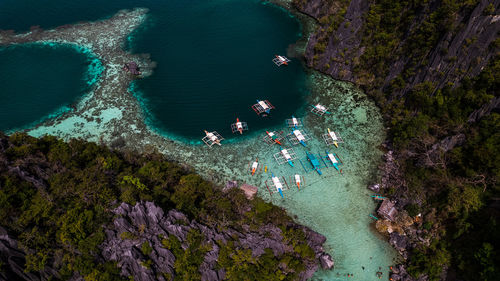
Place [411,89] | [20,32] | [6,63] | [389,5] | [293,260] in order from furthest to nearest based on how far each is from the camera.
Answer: [20,32] → [6,63] → [389,5] → [411,89] → [293,260]

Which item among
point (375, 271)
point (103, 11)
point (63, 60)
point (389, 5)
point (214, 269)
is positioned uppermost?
point (389, 5)

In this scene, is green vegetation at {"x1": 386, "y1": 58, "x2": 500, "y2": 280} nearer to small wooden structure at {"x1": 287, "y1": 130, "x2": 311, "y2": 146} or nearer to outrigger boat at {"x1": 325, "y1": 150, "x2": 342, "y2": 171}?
outrigger boat at {"x1": 325, "y1": 150, "x2": 342, "y2": 171}

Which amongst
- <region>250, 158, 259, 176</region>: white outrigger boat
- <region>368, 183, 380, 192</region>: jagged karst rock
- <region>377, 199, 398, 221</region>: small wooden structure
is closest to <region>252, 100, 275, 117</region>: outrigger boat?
<region>250, 158, 259, 176</region>: white outrigger boat

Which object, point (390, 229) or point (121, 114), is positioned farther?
point (121, 114)

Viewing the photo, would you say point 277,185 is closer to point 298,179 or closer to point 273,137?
point 298,179

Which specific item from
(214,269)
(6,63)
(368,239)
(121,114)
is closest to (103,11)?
(6,63)

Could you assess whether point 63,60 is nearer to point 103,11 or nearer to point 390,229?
point 103,11
